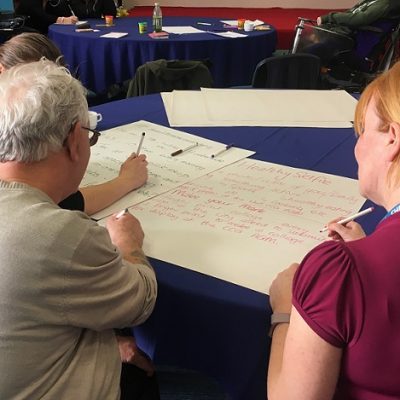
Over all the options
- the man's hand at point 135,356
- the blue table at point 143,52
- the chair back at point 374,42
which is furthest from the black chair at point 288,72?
the chair back at point 374,42

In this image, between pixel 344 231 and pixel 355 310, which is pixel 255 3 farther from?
pixel 355 310

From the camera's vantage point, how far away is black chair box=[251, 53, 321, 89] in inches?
101

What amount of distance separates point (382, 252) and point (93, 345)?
54 cm

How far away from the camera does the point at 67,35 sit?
3.66 m

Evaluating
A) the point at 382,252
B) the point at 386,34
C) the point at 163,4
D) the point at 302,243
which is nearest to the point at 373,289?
the point at 382,252

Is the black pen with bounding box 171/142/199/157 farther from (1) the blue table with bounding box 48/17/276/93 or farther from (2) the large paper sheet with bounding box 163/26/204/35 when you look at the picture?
(2) the large paper sheet with bounding box 163/26/204/35

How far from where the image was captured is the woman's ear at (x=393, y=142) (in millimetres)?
730

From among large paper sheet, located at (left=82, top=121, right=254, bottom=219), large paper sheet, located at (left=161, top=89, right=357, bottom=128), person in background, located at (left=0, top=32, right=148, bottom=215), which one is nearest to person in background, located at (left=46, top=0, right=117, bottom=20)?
large paper sheet, located at (left=161, top=89, right=357, bottom=128)

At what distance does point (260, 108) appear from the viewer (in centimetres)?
189

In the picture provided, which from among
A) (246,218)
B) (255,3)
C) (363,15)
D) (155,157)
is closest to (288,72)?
(155,157)

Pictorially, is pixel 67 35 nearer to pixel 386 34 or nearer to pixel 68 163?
pixel 386 34

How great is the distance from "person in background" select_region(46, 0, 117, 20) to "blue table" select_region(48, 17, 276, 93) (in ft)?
2.45

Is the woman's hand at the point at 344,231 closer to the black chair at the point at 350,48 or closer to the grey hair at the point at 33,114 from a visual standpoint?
the grey hair at the point at 33,114

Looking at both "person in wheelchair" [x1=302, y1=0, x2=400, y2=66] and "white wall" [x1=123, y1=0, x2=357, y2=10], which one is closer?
"person in wheelchair" [x1=302, y1=0, x2=400, y2=66]
